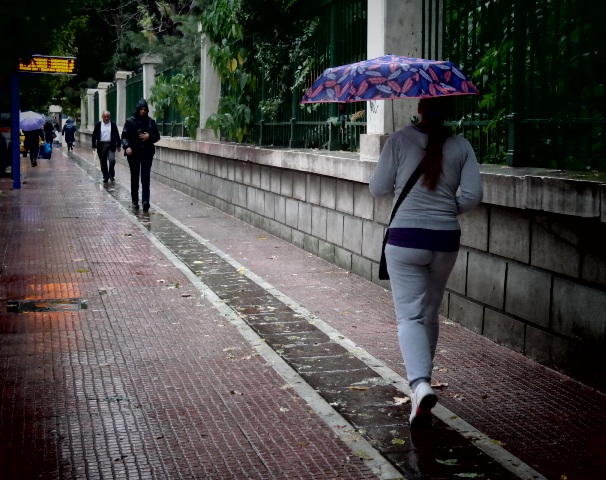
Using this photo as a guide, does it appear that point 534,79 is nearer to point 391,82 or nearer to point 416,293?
point 391,82

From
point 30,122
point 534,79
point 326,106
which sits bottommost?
point 30,122

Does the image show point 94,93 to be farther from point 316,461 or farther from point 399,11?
point 316,461

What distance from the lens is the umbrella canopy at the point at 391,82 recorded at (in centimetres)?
625

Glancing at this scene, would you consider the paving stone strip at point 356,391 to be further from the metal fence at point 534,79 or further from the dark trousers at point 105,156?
the dark trousers at point 105,156

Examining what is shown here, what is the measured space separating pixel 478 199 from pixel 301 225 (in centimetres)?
742

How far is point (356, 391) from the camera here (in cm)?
607

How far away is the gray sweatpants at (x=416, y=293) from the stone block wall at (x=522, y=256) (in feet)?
3.44

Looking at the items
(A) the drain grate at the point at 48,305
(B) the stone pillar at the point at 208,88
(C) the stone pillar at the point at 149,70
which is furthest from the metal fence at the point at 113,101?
(A) the drain grate at the point at 48,305

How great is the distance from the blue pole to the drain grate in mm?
15229

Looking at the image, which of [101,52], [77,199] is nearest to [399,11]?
[77,199]

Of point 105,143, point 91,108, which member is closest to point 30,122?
point 105,143

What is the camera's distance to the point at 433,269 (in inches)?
213

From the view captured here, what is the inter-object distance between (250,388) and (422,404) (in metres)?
1.32

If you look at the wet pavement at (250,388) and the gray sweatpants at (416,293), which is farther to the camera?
the gray sweatpants at (416,293)
